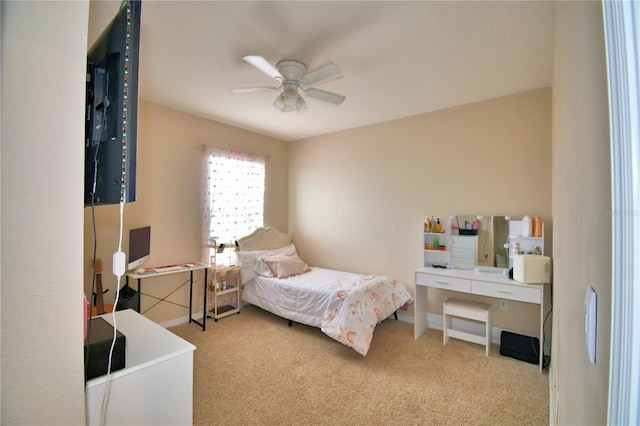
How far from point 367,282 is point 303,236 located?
1762mm

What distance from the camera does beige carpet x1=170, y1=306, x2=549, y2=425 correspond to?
190cm

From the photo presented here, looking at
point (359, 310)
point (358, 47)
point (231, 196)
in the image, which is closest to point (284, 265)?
point (231, 196)

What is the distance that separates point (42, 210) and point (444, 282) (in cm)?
304

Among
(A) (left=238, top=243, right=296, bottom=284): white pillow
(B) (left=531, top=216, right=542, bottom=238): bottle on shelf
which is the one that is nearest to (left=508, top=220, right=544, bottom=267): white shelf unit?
(B) (left=531, top=216, right=542, bottom=238): bottle on shelf

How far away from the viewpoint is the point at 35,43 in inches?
28.9

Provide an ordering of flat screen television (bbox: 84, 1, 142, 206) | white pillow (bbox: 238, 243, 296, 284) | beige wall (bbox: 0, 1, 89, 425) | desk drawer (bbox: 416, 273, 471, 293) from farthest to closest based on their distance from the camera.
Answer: white pillow (bbox: 238, 243, 296, 284), desk drawer (bbox: 416, 273, 471, 293), flat screen television (bbox: 84, 1, 142, 206), beige wall (bbox: 0, 1, 89, 425)

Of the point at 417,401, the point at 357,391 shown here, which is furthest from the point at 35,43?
the point at 417,401

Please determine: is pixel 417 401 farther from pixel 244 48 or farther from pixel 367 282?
pixel 244 48

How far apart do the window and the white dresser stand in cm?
241

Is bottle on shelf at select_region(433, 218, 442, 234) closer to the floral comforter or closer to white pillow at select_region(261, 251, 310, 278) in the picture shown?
the floral comforter

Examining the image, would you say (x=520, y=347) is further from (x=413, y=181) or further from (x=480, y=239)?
(x=413, y=181)

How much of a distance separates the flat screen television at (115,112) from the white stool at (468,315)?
2.96m

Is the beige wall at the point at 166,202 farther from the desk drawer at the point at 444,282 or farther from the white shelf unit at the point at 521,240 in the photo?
the white shelf unit at the point at 521,240

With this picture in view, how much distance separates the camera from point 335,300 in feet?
9.47
